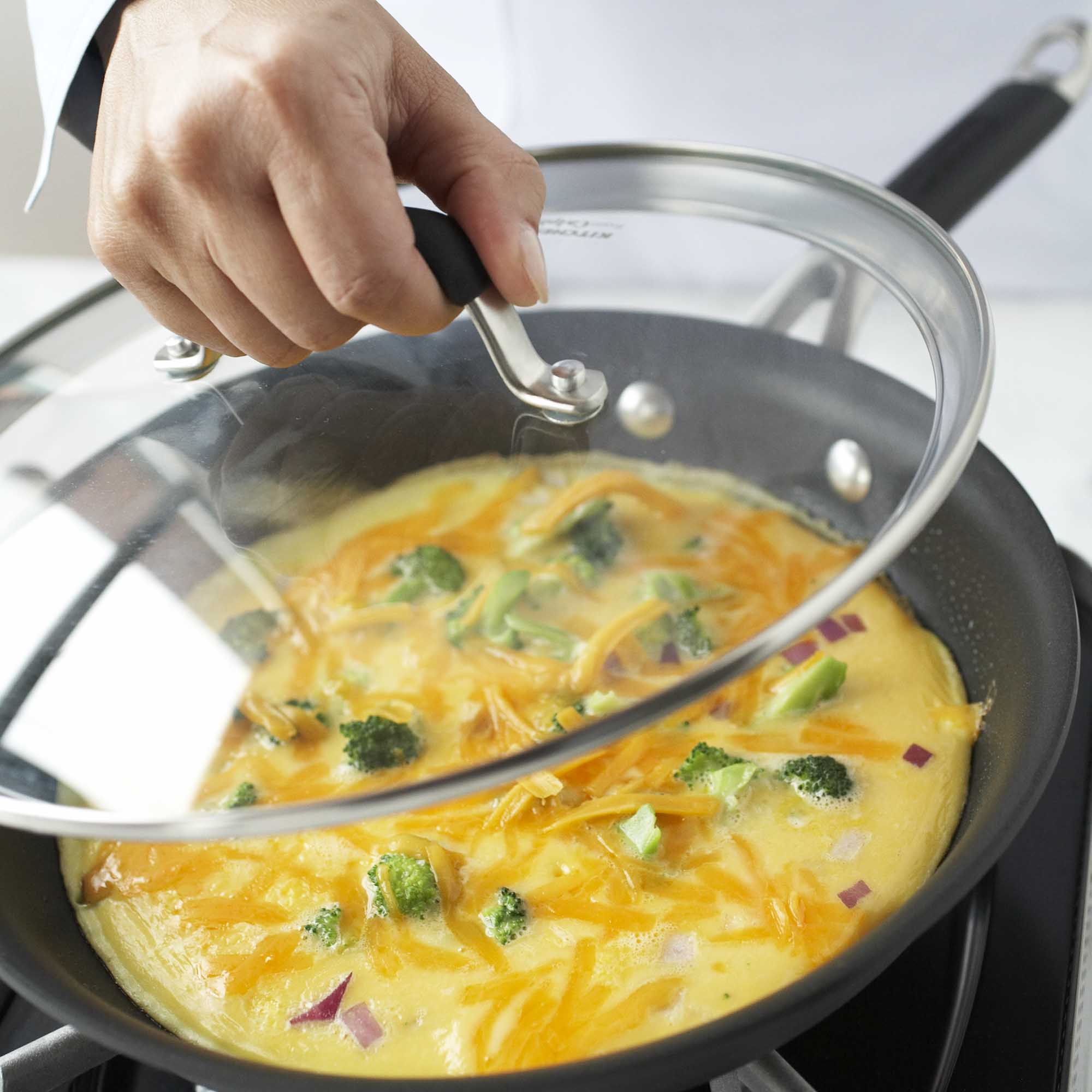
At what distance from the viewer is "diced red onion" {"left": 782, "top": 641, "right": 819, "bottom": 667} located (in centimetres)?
148

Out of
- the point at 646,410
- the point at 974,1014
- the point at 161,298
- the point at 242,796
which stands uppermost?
the point at 161,298

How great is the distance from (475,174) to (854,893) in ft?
2.84

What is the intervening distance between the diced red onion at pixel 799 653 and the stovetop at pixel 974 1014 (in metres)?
0.34

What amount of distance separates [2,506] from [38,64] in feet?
1.87

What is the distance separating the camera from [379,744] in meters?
1.27

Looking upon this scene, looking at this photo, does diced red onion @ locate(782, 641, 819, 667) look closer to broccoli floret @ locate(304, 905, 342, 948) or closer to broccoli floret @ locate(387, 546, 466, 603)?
broccoli floret @ locate(387, 546, 466, 603)

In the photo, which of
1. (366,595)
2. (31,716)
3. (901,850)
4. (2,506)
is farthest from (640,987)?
(2,506)

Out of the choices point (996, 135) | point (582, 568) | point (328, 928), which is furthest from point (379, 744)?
point (996, 135)

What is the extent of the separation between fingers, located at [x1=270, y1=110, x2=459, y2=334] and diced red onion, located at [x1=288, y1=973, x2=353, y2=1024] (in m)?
0.73

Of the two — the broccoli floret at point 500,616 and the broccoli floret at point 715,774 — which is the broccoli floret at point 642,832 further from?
the broccoli floret at point 500,616

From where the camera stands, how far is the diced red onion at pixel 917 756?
55.0 inches

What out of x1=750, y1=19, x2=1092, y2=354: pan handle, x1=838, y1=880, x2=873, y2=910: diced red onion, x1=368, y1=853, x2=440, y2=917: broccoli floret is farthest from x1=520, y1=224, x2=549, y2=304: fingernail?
x1=750, y1=19, x2=1092, y2=354: pan handle

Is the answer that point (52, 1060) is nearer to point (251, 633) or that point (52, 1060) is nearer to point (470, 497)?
point (251, 633)

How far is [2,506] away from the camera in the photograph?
1.19 meters
